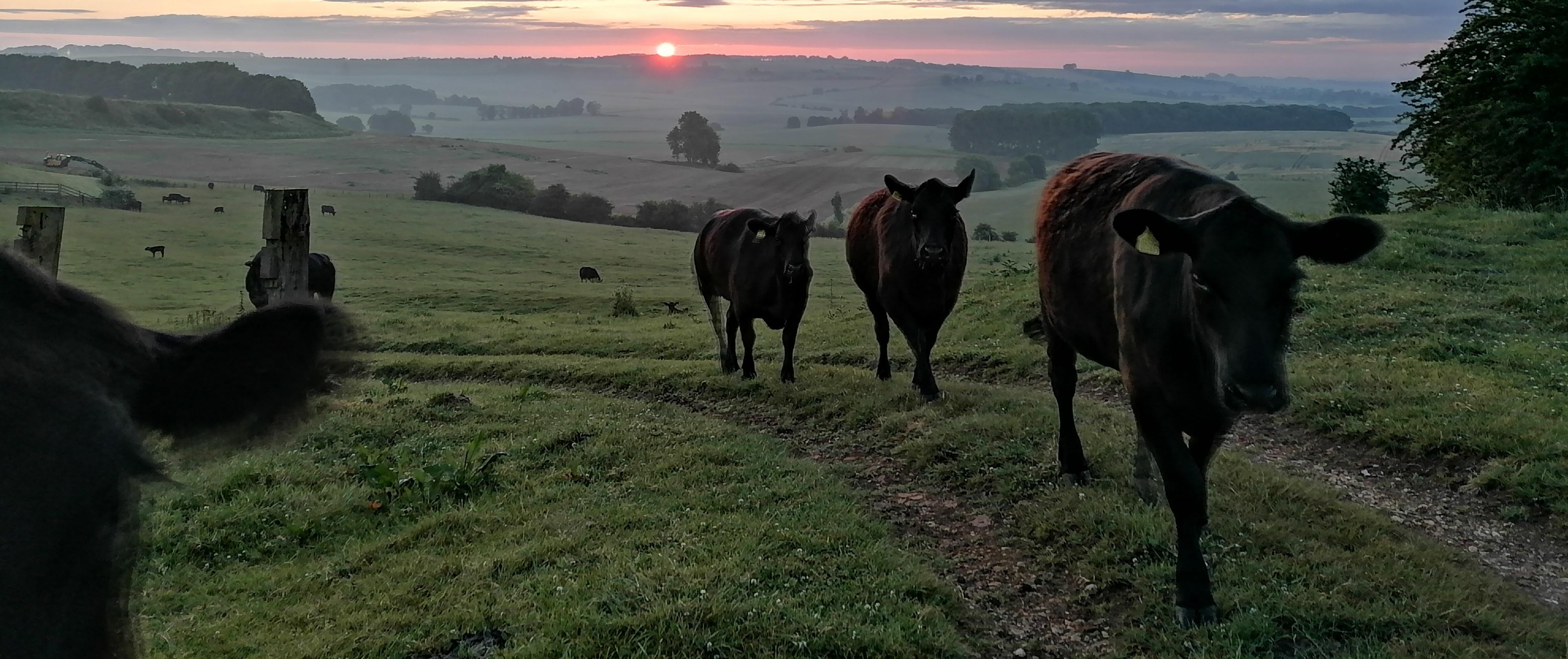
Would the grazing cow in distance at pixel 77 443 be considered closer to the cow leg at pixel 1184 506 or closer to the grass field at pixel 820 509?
the grass field at pixel 820 509

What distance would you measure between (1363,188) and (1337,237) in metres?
24.3

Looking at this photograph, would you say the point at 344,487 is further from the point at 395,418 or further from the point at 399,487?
the point at 395,418

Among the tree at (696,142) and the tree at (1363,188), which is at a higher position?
the tree at (696,142)

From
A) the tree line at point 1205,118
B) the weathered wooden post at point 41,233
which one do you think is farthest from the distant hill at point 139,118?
the weathered wooden post at point 41,233

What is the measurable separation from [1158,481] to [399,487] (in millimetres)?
6448

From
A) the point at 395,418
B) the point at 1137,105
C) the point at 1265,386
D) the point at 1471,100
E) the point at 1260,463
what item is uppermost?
the point at 1137,105

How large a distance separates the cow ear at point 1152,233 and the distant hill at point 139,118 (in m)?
142

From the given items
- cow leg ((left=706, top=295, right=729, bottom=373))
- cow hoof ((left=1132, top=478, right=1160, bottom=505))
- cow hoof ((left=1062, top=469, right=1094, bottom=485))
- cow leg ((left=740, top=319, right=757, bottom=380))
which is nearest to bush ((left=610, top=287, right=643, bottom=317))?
cow leg ((left=706, top=295, right=729, bottom=373))

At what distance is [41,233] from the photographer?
8289mm

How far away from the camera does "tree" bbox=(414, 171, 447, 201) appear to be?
82250mm

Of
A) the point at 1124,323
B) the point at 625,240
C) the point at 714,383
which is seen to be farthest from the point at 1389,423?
the point at 625,240

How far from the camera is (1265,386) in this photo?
4859 millimetres

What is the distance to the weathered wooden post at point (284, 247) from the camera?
8.96m

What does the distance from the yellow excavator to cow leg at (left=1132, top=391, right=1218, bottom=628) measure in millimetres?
94747
